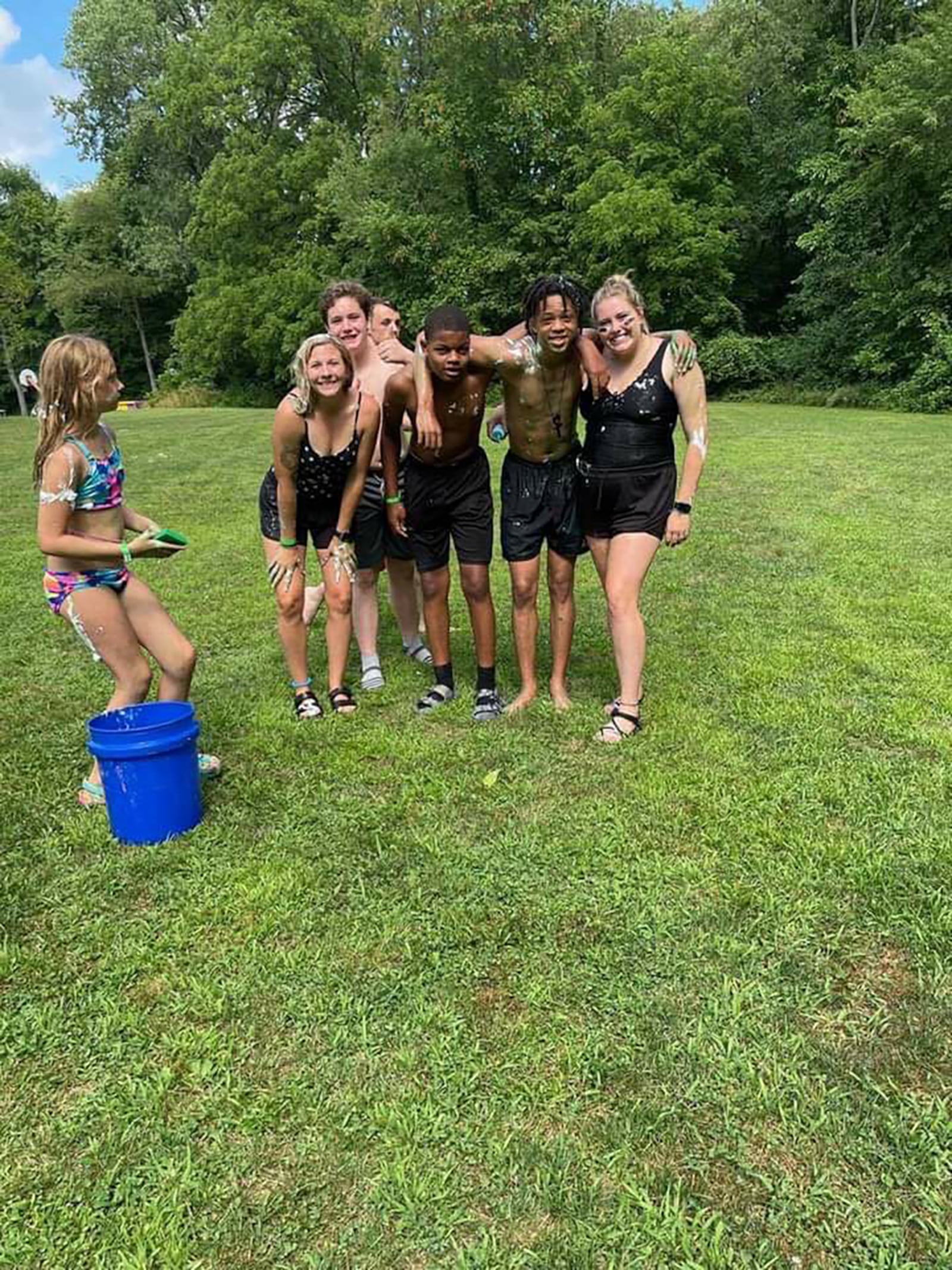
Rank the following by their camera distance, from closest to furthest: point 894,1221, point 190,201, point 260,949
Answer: point 894,1221
point 260,949
point 190,201

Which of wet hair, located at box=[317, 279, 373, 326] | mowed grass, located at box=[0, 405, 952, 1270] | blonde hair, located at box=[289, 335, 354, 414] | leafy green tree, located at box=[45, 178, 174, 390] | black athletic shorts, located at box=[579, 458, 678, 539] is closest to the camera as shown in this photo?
mowed grass, located at box=[0, 405, 952, 1270]

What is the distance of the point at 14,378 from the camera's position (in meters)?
41.9

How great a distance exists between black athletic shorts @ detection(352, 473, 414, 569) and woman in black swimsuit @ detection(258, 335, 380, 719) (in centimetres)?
17

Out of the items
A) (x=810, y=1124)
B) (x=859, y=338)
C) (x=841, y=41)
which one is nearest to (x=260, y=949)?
(x=810, y=1124)

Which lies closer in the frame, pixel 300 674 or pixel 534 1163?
pixel 534 1163

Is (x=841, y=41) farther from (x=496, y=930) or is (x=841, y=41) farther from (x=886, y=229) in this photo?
(x=496, y=930)

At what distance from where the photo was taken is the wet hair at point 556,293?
140 inches

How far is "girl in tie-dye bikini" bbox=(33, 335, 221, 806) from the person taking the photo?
9.75 ft

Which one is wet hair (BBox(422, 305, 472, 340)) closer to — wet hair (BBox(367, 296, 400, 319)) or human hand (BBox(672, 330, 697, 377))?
human hand (BBox(672, 330, 697, 377))

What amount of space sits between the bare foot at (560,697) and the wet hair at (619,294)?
64.8 inches

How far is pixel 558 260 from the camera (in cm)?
2694

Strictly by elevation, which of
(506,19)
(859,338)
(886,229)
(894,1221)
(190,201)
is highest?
(506,19)

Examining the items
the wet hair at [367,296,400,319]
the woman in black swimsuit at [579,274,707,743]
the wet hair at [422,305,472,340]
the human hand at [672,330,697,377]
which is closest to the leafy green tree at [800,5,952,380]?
the wet hair at [367,296,400,319]

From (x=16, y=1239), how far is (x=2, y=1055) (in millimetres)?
534
